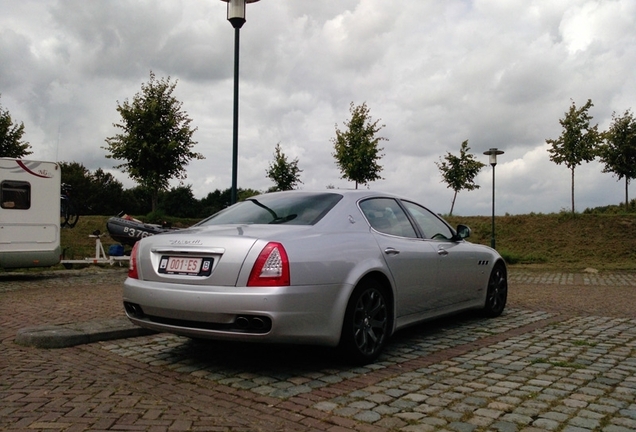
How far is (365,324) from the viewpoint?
4992 millimetres

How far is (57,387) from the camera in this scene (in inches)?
171

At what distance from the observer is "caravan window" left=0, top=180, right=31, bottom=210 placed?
13438mm

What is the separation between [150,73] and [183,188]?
39.5 metres

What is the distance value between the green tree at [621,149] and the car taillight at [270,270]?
28030mm

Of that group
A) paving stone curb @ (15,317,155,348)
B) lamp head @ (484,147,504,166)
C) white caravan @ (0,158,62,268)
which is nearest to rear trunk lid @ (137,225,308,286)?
paving stone curb @ (15,317,155,348)

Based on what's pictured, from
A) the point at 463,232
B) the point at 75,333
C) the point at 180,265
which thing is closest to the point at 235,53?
the point at 463,232

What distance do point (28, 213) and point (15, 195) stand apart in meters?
0.49

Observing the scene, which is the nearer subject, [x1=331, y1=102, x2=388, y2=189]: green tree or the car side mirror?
the car side mirror

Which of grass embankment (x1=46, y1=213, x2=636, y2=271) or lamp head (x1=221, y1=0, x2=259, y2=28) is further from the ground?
lamp head (x1=221, y1=0, x2=259, y2=28)

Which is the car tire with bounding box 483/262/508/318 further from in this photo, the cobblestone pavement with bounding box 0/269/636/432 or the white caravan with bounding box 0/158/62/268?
the white caravan with bounding box 0/158/62/268

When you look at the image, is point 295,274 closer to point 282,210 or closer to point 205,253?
point 205,253

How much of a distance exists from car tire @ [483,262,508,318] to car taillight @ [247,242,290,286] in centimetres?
403

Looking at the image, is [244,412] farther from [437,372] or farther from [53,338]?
[53,338]

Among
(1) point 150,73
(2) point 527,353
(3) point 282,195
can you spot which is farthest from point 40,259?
(1) point 150,73
